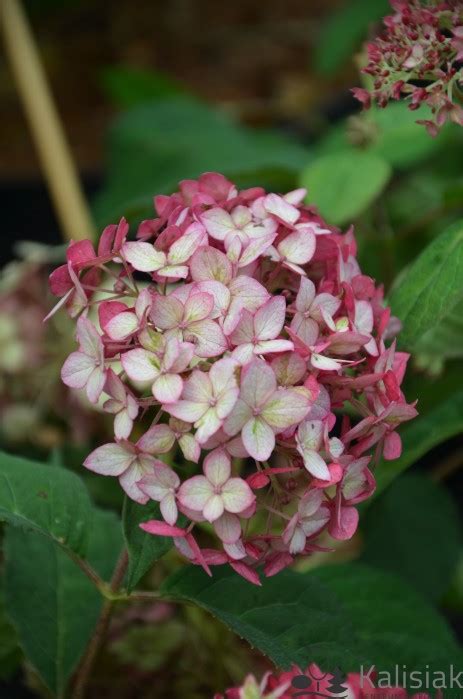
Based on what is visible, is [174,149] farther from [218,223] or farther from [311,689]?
[311,689]

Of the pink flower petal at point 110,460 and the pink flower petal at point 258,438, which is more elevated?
the pink flower petal at point 258,438

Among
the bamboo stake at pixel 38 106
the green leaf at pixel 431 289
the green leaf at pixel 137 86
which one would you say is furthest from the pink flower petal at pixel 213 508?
the green leaf at pixel 137 86

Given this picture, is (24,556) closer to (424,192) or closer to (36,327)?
(36,327)

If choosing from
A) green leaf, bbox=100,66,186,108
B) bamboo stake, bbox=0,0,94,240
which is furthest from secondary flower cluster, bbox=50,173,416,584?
green leaf, bbox=100,66,186,108

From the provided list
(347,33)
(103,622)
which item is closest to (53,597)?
(103,622)

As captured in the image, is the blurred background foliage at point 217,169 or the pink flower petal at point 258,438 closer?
the pink flower petal at point 258,438

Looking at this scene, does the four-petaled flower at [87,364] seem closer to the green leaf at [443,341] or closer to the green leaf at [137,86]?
the green leaf at [443,341]

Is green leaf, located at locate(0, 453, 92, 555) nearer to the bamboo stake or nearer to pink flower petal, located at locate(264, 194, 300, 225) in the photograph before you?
pink flower petal, located at locate(264, 194, 300, 225)
